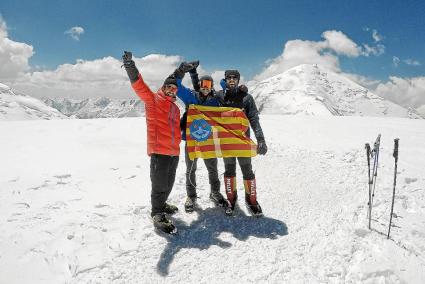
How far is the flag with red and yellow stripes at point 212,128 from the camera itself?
743 centimetres

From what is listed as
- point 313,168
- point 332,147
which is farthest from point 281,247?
point 332,147

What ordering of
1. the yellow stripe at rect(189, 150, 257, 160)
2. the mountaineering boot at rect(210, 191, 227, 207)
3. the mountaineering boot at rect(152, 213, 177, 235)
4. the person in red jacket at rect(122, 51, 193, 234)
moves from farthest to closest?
the mountaineering boot at rect(210, 191, 227, 207) → the yellow stripe at rect(189, 150, 257, 160) → the person in red jacket at rect(122, 51, 193, 234) → the mountaineering boot at rect(152, 213, 177, 235)

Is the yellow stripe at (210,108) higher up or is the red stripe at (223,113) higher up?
the yellow stripe at (210,108)

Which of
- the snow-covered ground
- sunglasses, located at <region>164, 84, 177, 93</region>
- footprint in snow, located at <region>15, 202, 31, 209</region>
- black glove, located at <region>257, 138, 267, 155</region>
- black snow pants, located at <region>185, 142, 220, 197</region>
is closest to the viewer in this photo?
the snow-covered ground

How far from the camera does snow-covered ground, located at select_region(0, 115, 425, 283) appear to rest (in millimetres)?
5105

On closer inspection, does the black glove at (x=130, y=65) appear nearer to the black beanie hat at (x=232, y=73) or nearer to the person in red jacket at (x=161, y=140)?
the person in red jacket at (x=161, y=140)

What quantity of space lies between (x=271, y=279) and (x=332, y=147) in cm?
806

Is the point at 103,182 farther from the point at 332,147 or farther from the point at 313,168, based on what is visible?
the point at 332,147

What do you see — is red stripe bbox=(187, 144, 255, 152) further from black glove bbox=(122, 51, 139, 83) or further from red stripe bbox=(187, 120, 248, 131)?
black glove bbox=(122, 51, 139, 83)

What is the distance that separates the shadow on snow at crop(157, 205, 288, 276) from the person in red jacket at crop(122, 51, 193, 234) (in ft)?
1.09

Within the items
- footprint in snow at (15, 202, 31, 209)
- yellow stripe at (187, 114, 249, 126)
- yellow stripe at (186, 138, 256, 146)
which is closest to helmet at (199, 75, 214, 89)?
yellow stripe at (187, 114, 249, 126)

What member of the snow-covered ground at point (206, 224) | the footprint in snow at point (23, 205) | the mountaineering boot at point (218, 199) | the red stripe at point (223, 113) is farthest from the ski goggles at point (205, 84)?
the footprint in snow at point (23, 205)

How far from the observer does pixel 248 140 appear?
7.40m

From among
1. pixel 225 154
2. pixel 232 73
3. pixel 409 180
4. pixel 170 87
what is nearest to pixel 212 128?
pixel 225 154
